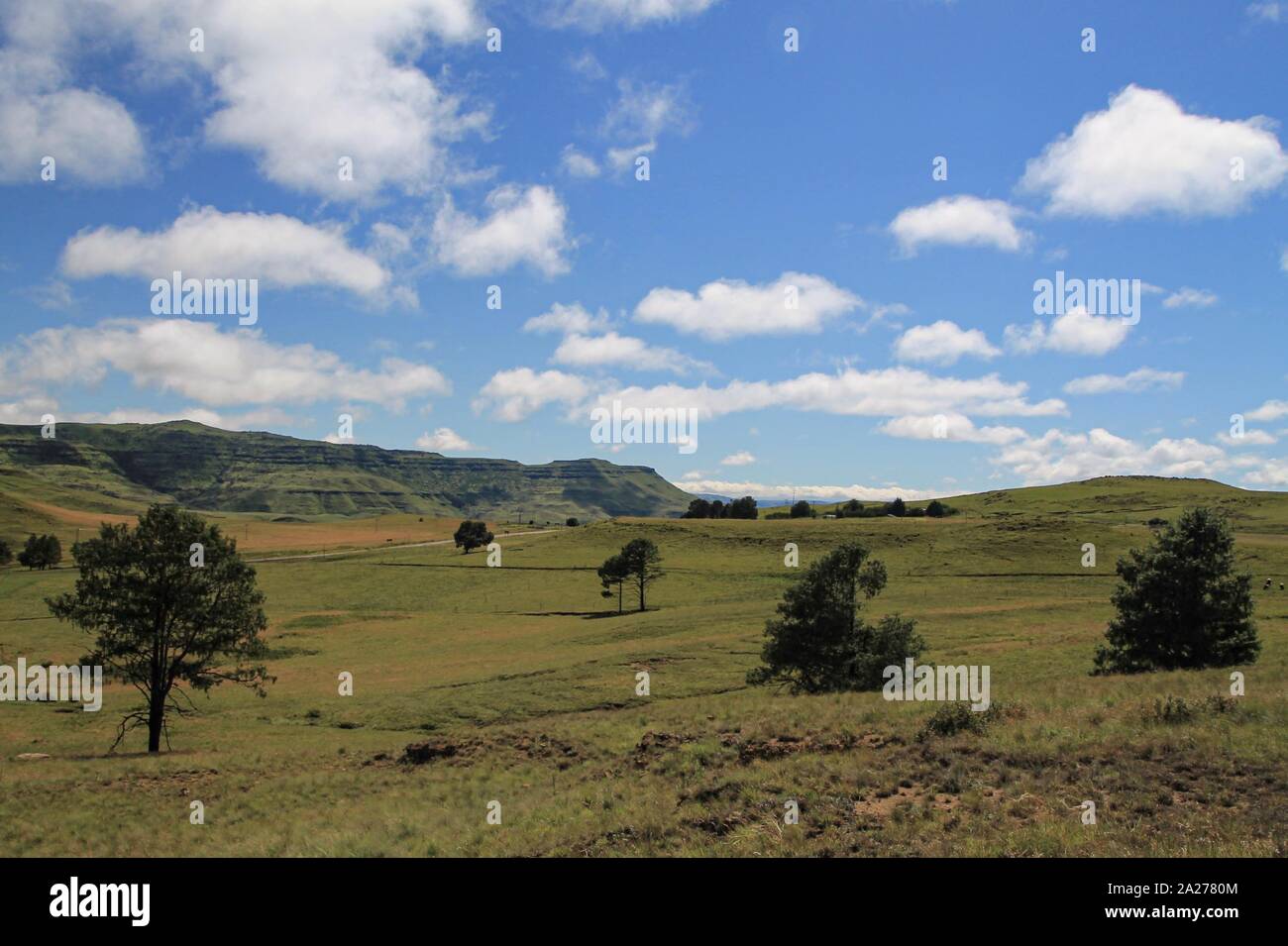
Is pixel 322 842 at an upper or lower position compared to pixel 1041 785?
lower

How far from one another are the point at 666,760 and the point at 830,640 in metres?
20.0

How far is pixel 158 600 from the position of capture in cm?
3466

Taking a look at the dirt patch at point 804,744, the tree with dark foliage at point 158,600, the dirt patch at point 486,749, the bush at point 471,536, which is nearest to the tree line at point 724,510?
the bush at point 471,536

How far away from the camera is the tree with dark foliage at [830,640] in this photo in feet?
123

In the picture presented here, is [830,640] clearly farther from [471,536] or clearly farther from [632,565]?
[471,536]

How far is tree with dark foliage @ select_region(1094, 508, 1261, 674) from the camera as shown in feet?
115

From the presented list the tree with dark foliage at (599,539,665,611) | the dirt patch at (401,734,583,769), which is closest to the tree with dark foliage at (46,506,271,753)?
the dirt patch at (401,734,583,769)

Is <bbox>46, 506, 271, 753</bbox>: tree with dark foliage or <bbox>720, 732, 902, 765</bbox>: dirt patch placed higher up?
<bbox>46, 506, 271, 753</bbox>: tree with dark foliage

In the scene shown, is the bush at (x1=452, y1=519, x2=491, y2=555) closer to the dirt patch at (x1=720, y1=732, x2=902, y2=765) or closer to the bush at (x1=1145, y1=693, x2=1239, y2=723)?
the dirt patch at (x1=720, y1=732, x2=902, y2=765)

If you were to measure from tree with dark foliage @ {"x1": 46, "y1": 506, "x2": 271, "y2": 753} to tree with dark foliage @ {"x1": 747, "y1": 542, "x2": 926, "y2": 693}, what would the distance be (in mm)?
27528
